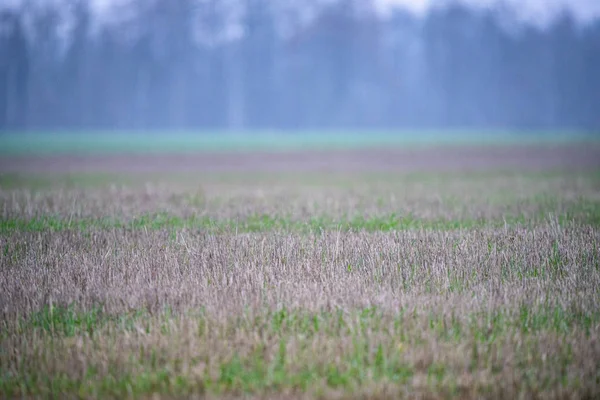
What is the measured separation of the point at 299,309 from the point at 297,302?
0.10 meters

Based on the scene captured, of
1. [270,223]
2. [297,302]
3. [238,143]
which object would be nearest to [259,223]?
[270,223]

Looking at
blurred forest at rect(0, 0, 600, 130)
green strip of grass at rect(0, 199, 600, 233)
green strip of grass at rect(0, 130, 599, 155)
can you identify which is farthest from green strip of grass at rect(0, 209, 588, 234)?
blurred forest at rect(0, 0, 600, 130)

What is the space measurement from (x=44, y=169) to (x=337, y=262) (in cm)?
2437

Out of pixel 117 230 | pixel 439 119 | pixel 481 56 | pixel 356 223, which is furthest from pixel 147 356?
pixel 481 56

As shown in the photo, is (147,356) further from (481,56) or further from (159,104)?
(481,56)

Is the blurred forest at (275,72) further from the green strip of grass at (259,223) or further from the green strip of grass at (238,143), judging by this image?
the green strip of grass at (259,223)

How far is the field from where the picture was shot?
202 inches

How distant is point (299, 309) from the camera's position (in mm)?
6379

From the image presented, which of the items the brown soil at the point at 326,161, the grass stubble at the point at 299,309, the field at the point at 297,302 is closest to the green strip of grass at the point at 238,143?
the brown soil at the point at 326,161

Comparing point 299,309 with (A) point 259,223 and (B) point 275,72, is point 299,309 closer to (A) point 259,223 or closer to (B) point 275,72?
(A) point 259,223

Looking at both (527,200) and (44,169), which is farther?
(44,169)

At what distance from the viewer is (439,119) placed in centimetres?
9744

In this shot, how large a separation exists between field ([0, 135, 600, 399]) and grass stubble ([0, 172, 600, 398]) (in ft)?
0.07

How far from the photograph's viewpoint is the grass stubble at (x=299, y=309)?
511 cm
